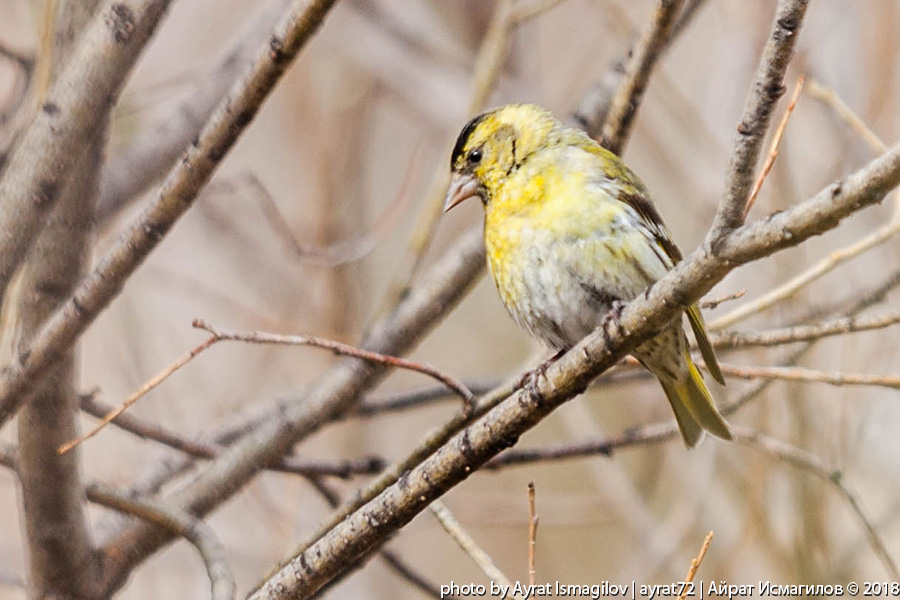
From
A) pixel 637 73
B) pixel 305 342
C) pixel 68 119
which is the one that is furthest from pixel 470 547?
pixel 637 73

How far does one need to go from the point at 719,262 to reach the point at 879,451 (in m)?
3.19

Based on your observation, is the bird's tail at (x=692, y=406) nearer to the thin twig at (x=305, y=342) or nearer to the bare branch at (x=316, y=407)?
the bare branch at (x=316, y=407)

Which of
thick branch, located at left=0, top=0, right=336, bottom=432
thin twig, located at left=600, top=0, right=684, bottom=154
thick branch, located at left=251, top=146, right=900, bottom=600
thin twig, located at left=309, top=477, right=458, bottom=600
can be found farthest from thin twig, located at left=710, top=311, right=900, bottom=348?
thick branch, located at left=0, top=0, right=336, bottom=432

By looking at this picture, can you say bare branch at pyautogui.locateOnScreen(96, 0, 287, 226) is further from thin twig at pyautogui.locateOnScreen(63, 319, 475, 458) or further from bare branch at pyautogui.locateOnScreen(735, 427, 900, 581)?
bare branch at pyautogui.locateOnScreen(735, 427, 900, 581)

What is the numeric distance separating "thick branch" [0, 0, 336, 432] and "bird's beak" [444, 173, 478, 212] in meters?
1.03

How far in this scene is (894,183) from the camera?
1.32 meters

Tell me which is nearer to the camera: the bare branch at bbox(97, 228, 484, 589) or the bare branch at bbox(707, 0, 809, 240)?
the bare branch at bbox(707, 0, 809, 240)

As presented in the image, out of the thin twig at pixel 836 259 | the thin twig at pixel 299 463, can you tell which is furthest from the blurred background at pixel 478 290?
the thin twig at pixel 836 259

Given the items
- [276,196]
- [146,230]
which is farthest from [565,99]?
[146,230]

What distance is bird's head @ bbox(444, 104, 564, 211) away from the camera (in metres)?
2.95

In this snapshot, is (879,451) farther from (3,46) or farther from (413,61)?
(3,46)

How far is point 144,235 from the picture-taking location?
6.93ft

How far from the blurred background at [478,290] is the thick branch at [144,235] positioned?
104 centimetres

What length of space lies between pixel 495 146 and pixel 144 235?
1233 millimetres
